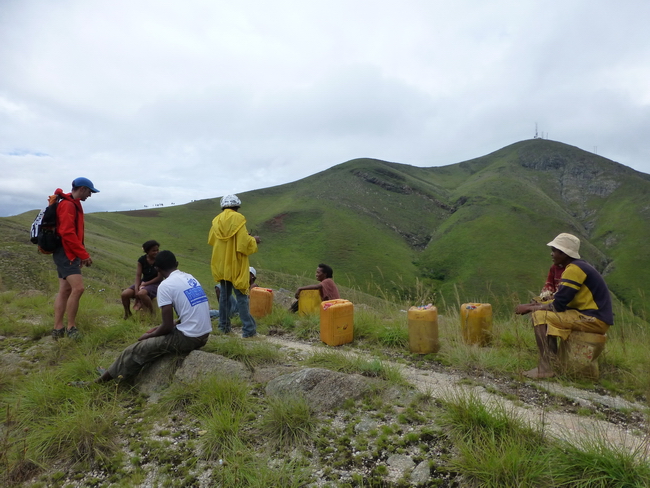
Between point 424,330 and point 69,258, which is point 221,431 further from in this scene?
point 69,258

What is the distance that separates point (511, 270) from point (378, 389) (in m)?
73.1

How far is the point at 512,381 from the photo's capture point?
15.0 feet

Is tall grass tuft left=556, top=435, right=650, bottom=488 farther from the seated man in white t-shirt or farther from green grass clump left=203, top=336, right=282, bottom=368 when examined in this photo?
the seated man in white t-shirt

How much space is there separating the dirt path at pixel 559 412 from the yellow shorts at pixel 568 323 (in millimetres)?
628

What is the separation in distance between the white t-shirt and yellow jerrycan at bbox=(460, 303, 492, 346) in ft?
12.8

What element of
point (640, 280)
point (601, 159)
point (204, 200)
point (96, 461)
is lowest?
point (640, 280)

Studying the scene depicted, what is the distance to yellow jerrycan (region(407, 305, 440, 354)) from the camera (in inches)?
223

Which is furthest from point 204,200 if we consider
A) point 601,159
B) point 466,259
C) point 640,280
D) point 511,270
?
point 601,159

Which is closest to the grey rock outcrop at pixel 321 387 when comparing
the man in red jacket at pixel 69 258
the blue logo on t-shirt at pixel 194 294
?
the blue logo on t-shirt at pixel 194 294

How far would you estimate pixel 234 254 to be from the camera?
643cm

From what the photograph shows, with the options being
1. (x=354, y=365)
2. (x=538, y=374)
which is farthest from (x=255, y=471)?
(x=538, y=374)

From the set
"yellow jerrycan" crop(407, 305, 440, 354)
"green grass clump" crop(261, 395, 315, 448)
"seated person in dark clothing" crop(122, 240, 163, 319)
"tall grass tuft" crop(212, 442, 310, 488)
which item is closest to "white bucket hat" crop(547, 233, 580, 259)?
"yellow jerrycan" crop(407, 305, 440, 354)

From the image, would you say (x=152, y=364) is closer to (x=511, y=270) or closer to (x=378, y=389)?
(x=378, y=389)

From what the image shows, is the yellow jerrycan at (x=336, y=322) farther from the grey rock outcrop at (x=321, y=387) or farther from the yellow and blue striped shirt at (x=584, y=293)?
the yellow and blue striped shirt at (x=584, y=293)
